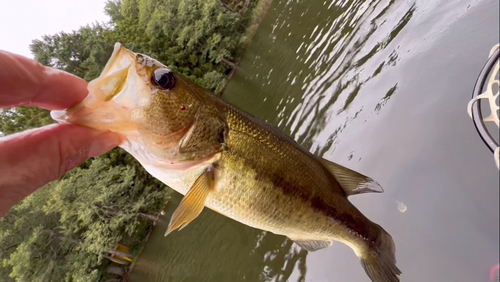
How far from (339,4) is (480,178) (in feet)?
37.5

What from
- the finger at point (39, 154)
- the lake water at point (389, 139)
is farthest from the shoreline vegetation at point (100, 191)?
the finger at point (39, 154)

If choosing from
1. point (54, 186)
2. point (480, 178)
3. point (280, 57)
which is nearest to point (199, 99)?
point (480, 178)

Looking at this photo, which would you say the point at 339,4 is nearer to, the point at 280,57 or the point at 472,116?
the point at 280,57

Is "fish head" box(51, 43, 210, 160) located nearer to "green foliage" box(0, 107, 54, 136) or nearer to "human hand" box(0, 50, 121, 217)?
"human hand" box(0, 50, 121, 217)

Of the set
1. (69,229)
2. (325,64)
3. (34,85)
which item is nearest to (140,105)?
(34,85)

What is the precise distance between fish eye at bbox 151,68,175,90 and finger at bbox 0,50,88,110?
1.28ft

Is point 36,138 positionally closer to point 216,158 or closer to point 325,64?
point 216,158

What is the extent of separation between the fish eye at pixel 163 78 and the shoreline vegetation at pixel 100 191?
1170 centimetres

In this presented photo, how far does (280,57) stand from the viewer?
13867mm

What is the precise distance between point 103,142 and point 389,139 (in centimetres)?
373

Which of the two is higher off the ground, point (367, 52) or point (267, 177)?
point (367, 52)

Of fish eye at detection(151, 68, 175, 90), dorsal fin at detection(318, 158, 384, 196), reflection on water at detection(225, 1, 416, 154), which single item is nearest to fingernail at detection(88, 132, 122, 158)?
fish eye at detection(151, 68, 175, 90)

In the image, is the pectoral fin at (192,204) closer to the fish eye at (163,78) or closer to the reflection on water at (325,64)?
the fish eye at (163,78)

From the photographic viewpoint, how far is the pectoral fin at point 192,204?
1905 millimetres
